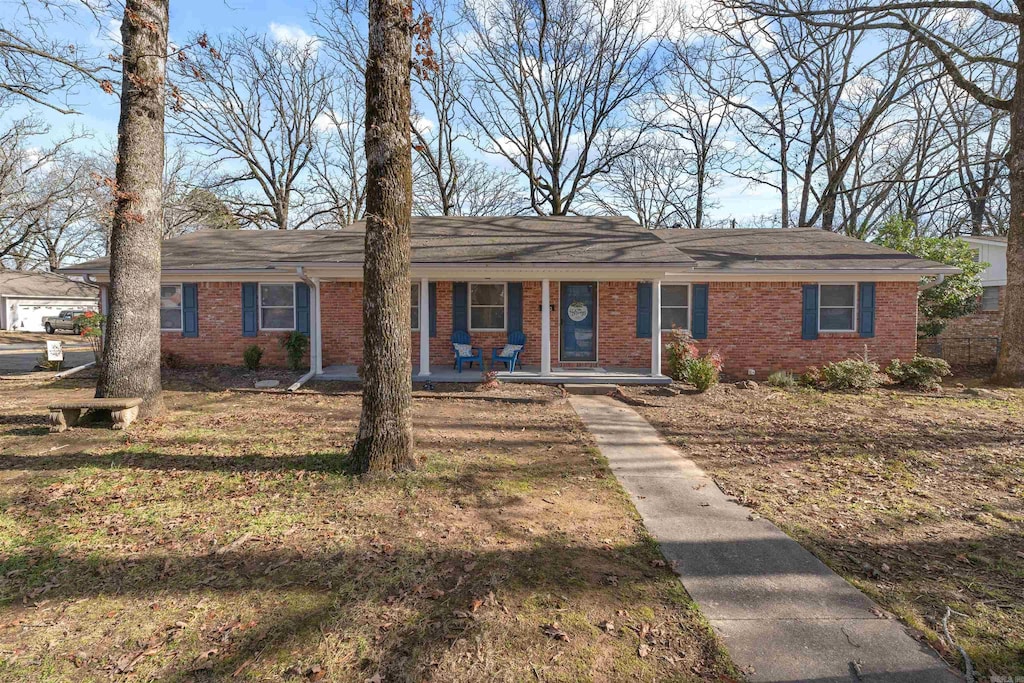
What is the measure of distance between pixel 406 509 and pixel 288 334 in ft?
32.5

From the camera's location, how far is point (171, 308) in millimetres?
13188

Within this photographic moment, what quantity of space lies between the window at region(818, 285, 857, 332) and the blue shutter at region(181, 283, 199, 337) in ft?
50.9

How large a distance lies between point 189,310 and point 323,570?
12.0m

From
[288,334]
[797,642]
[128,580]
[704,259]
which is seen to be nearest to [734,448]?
[797,642]

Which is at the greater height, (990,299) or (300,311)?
(990,299)

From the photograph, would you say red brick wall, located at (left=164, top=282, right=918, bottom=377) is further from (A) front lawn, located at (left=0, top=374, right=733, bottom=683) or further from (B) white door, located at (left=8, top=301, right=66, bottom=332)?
(B) white door, located at (left=8, top=301, right=66, bottom=332)

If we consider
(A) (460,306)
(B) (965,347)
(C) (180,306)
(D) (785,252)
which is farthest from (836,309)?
(C) (180,306)

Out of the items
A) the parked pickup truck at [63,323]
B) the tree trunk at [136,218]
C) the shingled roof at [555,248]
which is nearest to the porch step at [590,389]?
the shingled roof at [555,248]

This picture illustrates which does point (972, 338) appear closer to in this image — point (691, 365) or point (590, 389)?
point (691, 365)

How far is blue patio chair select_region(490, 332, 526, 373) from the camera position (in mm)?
11492

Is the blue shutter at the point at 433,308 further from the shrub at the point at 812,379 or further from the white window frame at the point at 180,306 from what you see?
the shrub at the point at 812,379

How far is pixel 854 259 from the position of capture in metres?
12.4

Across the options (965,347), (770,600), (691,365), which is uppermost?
(965,347)

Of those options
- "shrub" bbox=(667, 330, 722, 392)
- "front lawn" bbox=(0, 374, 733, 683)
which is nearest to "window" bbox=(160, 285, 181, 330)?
"front lawn" bbox=(0, 374, 733, 683)
